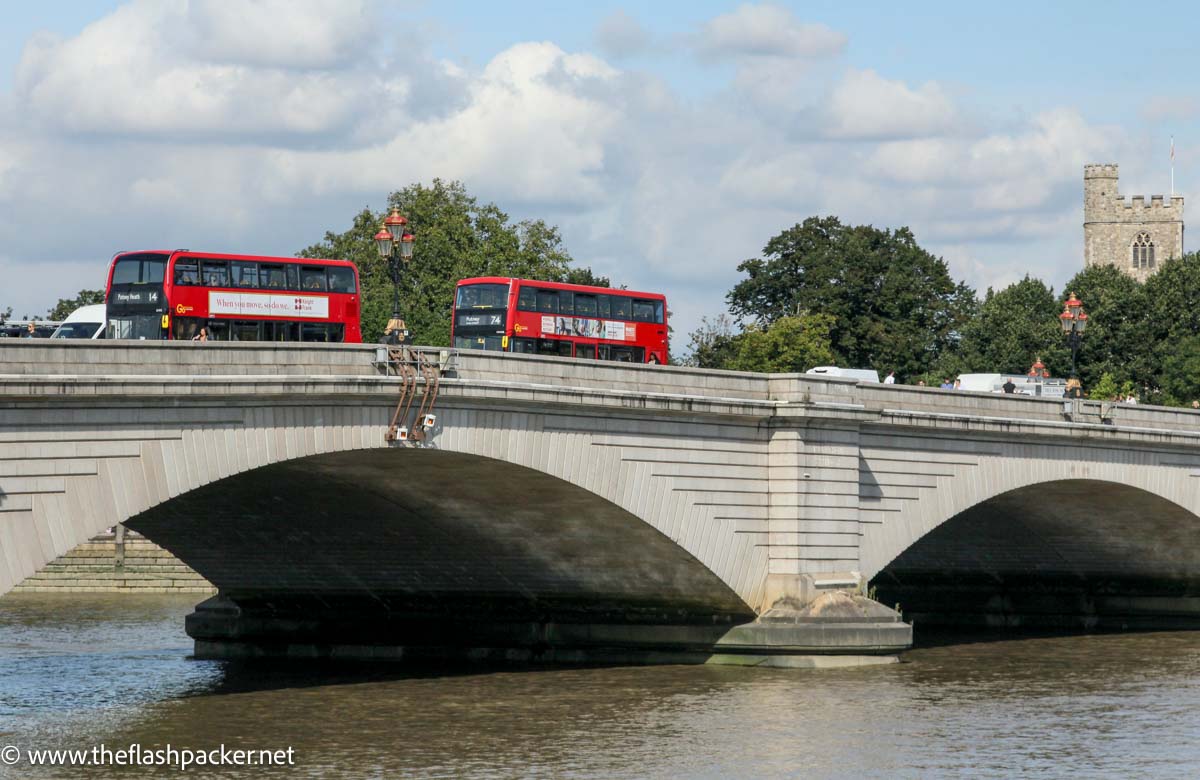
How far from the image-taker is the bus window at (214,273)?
42.4 metres

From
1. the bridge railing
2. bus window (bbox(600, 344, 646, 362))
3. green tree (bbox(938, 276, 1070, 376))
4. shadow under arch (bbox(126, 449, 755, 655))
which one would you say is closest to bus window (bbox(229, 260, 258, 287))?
shadow under arch (bbox(126, 449, 755, 655))

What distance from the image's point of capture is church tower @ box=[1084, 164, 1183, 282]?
465 ft

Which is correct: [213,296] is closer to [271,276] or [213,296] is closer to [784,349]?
[271,276]

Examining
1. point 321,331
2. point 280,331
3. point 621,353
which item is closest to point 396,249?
point 280,331

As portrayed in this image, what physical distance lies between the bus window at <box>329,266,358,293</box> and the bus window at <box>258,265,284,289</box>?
1543mm

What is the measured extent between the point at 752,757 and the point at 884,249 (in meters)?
81.3

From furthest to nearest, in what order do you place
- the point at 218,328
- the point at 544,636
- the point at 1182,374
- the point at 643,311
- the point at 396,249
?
the point at 1182,374, the point at 643,311, the point at 544,636, the point at 218,328, the point at 396,249

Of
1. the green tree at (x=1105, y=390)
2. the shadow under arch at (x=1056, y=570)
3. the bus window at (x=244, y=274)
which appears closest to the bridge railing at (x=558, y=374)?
the shadow under arch at (x=1056, y=570)

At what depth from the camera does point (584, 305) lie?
5075cm

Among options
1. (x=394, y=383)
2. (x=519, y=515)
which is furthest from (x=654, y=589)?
(x=394, y=383)

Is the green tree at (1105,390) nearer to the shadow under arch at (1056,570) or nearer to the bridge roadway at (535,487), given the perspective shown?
the shadow under arch at (1056,570)

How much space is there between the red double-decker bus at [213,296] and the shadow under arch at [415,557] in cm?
427

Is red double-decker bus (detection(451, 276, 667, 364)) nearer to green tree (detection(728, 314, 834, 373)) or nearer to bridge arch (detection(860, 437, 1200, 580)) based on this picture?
bridge arch (detection(860, 437, 1200, 580))

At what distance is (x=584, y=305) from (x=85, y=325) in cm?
1266
